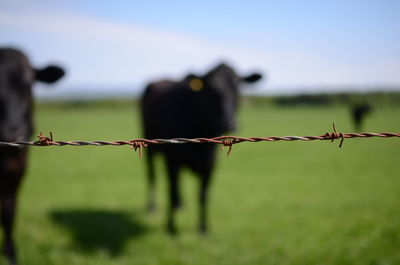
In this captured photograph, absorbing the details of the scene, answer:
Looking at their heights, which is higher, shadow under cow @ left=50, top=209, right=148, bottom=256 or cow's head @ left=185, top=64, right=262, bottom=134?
cow's head @ left=185, top=64, right=262, bottom=134

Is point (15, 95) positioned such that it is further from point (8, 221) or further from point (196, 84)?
point (196, 84)

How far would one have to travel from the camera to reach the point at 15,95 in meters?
3.57

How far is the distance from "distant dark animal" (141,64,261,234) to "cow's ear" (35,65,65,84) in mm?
2032

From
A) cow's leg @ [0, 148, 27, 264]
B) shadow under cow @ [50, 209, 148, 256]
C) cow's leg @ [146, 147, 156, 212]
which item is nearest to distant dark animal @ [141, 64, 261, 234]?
shadow under cow @ [50, 209, 148, 256]

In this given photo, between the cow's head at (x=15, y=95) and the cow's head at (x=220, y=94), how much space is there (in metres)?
2.44

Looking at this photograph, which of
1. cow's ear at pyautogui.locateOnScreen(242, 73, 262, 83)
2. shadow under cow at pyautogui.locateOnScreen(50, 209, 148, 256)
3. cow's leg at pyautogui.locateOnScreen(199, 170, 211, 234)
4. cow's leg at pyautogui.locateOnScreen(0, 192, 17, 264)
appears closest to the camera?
cow's leg at pyautogui.locateOnScreen(0, 192, 17, 264)

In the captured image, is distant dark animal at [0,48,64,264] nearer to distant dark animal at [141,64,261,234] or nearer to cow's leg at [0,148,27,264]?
cow's leg at [0,148,27,264]

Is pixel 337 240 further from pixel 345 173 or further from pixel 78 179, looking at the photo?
pixel 78 179

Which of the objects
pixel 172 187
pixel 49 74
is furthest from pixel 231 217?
pixel 49 74

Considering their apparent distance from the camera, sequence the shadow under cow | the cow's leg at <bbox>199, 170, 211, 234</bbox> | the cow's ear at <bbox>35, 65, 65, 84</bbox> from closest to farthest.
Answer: the cow's ear at <bbox>35, 65, 65, 84</bbox> < the shadow under cow < the cow's leg at <bbox>199, 170, 211, 234</bbox>

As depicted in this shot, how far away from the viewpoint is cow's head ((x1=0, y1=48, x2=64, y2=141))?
339 centimetres

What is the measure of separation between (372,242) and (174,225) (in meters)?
3.16

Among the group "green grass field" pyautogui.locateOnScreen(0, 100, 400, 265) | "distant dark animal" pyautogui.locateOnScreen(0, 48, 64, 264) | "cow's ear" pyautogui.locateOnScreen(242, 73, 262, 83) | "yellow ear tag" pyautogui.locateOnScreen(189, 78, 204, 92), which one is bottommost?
"green grass field" pyautogui.locateOnScreen(0, 100, 400, 265)

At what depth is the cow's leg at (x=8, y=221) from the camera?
368 cm
